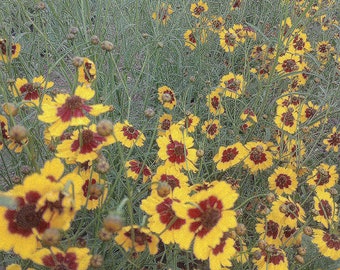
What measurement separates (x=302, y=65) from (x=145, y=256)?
146 cm

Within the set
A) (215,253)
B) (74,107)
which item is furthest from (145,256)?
(74,107)

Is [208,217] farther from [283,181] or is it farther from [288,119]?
[288,119]

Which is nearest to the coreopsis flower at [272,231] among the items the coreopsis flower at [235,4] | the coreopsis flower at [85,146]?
the coreopsis flower at [85,146]

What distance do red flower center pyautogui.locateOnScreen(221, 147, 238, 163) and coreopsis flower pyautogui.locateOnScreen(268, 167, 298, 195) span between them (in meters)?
0.21

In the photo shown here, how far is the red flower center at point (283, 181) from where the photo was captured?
1.64 m

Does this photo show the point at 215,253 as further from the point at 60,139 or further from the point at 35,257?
the point at 60,139

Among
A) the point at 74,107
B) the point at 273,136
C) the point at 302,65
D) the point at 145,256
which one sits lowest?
the point at 273,136

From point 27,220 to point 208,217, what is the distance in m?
0.39

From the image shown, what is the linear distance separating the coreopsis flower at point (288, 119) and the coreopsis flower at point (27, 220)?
130 centimetres

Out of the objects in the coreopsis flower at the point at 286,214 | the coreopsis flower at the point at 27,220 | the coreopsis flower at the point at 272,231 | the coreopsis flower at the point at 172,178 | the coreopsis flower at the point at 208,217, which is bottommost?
the coreopsis flower at the point at 272,231

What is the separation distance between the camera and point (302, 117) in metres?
2.09

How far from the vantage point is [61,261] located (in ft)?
3.05

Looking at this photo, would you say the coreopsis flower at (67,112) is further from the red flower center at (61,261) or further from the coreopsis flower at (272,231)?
the coreopsis flower at (272,231)

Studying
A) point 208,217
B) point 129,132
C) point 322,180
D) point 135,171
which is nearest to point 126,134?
point 129,132
